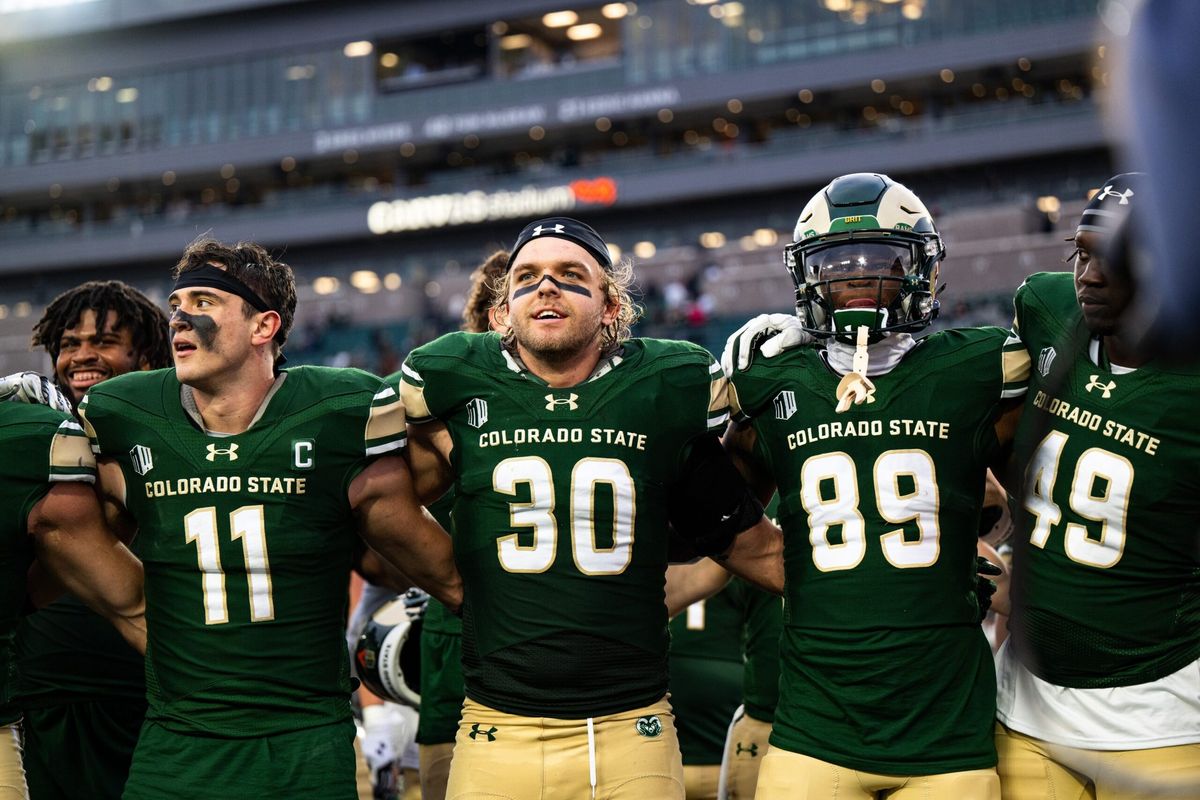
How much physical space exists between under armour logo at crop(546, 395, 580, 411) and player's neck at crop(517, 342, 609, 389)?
0.05 m

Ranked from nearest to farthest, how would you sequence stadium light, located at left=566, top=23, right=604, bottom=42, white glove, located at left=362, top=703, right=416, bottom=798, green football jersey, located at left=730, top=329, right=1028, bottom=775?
green football jersey, located at left=730, top=329, right=1028, bottom=775 → white glove, located at left=362, top=703, right=416, bottom=798 → stadium light, located at left=566, top=23, right=604, bottom=42

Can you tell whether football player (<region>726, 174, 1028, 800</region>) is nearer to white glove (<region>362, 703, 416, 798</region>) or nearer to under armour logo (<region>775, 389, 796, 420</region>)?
under armour logo (<region>775, 389, 796, 420</region>)

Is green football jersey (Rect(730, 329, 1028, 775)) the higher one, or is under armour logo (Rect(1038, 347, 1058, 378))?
under armour logo (Rect(1038, 347, 1058, 378))

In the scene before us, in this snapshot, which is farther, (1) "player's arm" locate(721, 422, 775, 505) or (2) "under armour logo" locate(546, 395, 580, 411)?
(1) "player's arm" locate(721, 422, 775, 505)

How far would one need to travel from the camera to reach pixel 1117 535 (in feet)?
12.0

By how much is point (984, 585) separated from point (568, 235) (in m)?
1.54

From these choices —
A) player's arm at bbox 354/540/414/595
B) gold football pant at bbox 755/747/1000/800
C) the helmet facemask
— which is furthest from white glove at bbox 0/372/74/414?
gold football pant at bbox 755/747/1000/800

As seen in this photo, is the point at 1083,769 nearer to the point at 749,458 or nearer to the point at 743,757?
the point at 749,458

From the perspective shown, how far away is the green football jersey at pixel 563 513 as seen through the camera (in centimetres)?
373

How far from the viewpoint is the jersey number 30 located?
12.4 feet

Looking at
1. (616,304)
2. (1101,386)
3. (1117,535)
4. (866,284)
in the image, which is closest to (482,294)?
(616,304)

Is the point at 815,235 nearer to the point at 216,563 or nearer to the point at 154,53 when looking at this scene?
the point at 216,563

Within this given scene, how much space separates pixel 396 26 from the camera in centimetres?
4388

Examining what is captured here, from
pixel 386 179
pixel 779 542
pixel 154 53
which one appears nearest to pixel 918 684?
pixel 779 542
